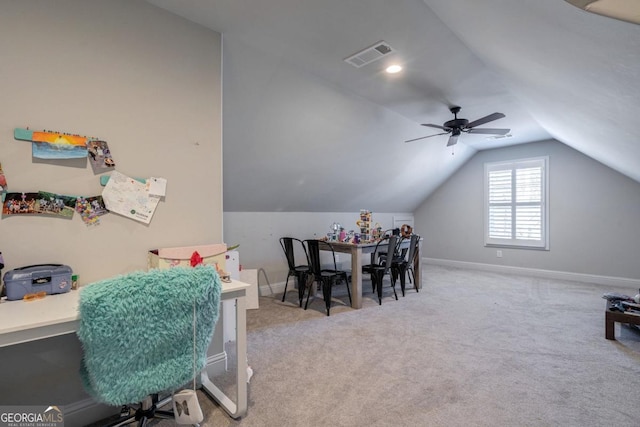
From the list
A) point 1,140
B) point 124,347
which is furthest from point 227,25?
point 124,347

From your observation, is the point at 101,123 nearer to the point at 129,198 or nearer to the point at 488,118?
the point at 129,198

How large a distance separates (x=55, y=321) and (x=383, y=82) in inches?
123

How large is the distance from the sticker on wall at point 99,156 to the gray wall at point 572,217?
6219 millimetres

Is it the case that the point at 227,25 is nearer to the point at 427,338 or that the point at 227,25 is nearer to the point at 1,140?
the point at 1,140

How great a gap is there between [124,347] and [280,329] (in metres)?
1.90

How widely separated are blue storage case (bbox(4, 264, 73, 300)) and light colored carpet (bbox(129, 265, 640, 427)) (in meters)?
0.92

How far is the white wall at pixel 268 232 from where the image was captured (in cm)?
404

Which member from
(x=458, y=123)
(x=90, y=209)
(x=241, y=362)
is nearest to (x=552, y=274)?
(x=458, y=123)

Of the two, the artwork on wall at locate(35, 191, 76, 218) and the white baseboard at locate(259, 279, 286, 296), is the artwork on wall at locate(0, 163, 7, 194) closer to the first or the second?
the artwork on wall at locate(35, 191, 76, 218)

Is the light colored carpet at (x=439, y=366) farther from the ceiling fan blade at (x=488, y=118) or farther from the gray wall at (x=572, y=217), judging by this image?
the ceiling fan blade at (x=488, y=118)

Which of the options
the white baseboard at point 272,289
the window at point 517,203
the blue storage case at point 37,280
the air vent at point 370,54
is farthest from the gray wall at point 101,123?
the window at point 517,203

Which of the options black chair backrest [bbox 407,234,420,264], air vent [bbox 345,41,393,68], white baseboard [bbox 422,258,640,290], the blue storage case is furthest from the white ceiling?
white baseboard [bbox 422,258,640,290]

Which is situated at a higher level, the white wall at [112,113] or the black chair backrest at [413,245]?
the white wall at [112,113]

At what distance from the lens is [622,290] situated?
14.5 feet
